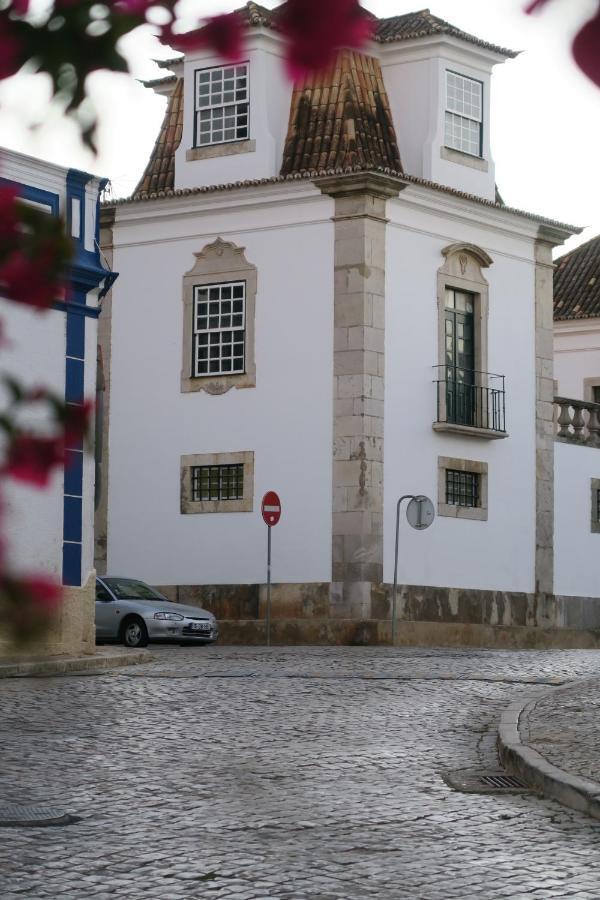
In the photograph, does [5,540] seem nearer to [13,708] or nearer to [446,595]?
[13,708]

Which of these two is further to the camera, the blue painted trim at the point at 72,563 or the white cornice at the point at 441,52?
the white cornice at the point at 441,52

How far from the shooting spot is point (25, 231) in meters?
1.44

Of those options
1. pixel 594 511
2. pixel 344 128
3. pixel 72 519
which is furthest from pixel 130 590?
pixel 594 511

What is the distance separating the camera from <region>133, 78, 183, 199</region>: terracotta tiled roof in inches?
1344

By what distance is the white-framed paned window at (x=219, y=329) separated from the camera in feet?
106

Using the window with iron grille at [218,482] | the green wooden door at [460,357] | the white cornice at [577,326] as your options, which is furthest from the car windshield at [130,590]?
the white cornice at [577,326]

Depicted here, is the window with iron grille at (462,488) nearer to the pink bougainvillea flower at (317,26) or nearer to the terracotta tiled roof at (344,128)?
the terracotta tiled roof at (344,128)

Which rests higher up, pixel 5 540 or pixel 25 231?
pixel 25 231

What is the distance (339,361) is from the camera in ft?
102

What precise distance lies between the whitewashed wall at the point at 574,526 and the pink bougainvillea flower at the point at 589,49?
3322cm

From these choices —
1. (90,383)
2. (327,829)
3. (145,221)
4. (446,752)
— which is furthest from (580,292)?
(327,829)

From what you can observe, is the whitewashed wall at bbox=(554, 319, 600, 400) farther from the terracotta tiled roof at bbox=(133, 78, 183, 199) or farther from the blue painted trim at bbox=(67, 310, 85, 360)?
the blue painted trim at bbox=(67, 310, 85, 360)

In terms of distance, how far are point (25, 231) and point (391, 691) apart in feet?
51.7

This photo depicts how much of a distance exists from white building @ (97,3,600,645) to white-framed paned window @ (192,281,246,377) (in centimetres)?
4
